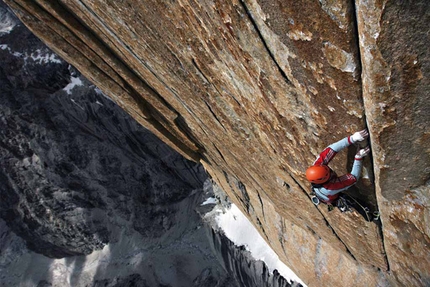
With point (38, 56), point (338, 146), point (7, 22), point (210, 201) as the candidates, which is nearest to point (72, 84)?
point (38, 56)

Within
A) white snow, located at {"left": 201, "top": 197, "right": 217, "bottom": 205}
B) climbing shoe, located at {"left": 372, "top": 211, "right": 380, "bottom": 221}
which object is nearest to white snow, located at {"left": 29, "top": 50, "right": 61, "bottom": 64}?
white snow, located at {"left": 201, "top": 197, "right": 217, "bottom": 205}

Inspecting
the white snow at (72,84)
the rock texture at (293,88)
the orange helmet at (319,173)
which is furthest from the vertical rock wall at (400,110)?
the white snow at (72,84)

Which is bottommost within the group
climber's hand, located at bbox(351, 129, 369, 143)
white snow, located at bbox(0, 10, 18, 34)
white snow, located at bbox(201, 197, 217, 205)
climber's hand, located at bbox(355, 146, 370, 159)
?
climber's hand, located at bbox(355, 146, 370, 159)

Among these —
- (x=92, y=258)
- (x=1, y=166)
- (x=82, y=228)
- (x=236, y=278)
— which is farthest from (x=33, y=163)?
(x=236, y=278)

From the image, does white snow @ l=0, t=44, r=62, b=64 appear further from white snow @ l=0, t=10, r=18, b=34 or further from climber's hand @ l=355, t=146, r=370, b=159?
climber's hand @ l=355, t=146, r=370, b=159

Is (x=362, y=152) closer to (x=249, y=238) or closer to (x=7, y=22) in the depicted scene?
(x=249, y=238)

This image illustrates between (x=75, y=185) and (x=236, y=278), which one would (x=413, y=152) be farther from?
(x=75, y=185)

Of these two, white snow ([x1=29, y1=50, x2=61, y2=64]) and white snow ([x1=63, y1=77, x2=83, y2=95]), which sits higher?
white snow ([x1=29, y1=50, x2=61, y2=64])
